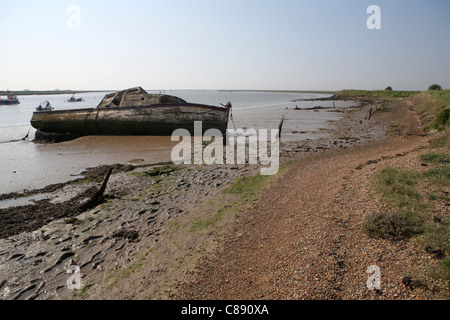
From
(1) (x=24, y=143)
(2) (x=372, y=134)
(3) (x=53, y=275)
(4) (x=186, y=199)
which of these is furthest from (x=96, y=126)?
(2) (x=372, y=134)

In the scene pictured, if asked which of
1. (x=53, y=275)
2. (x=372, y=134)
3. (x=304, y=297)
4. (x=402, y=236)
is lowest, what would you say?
(x=53, y=275)

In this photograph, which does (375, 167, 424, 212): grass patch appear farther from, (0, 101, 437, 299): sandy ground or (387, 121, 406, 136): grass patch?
(387, 121, 406, 136): grass patch

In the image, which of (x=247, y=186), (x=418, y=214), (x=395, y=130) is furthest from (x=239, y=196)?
(x=395, y=130)

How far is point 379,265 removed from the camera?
14.4 feet

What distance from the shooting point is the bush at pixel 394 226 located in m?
4.98

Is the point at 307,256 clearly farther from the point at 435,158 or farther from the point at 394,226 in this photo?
the point at 435,158

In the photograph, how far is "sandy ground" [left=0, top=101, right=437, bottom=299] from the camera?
436 cm

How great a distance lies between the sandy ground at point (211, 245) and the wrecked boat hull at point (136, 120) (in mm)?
11204

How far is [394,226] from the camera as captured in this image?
203 inches

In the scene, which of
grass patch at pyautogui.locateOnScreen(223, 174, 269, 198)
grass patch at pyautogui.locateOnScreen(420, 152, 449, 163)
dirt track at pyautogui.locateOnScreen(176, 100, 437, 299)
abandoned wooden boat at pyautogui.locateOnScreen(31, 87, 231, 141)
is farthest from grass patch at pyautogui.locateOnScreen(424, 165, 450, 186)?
abandoned wooden boat at pyautogui.locateOnScreen(31, 87, 231, 141)

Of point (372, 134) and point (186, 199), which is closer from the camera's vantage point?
point (186, 199)

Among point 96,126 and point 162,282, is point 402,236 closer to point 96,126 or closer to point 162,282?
point 162,282

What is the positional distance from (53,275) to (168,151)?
443 inches

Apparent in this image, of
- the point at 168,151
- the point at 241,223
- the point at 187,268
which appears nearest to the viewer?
the point at 187,268
